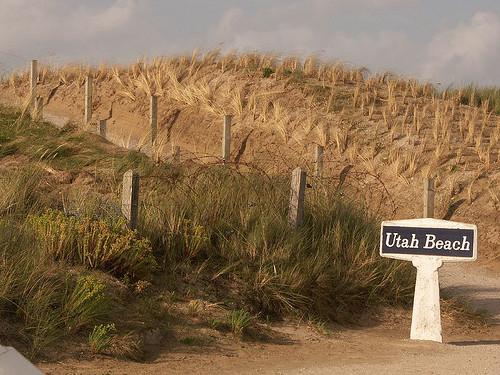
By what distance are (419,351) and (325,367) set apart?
1.60 m

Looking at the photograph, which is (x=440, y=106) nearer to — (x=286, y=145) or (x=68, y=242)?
(x=286, y=145)

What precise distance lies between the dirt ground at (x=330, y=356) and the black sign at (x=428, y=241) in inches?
40.4

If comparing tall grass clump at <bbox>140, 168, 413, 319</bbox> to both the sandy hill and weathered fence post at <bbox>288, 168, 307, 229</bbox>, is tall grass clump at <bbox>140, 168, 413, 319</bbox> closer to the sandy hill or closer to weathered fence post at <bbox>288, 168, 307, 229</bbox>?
weathered fence post at <bbox>288, 168, 307, 229</bbox>

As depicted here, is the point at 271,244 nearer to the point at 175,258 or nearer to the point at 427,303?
the point at 175,258

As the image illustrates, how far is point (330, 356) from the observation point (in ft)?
30.8

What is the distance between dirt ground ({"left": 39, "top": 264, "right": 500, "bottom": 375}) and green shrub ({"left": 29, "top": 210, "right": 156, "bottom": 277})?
1.58m

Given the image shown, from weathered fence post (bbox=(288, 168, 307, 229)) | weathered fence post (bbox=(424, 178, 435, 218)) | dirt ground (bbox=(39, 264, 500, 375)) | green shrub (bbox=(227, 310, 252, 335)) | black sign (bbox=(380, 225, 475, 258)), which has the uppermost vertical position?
weathered fence post (bbox=(424, 178, 435, 218))

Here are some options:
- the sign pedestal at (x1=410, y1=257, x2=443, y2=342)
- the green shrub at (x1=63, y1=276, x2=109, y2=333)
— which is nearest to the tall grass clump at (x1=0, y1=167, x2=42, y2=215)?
the green shrub at (x1=63, y1=276, x2=109, y2=333)

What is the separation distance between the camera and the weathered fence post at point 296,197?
12430mm

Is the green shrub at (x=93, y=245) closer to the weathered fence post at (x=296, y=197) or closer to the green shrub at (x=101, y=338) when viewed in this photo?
the green shrub at (x=101, y=338)

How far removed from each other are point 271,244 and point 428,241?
87.1 inches

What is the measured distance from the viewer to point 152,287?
10414mm

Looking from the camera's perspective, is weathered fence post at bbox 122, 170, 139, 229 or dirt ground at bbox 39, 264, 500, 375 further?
weathered fence post at bbox 122, 170, 139, 229

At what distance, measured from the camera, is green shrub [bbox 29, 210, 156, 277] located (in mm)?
10047
